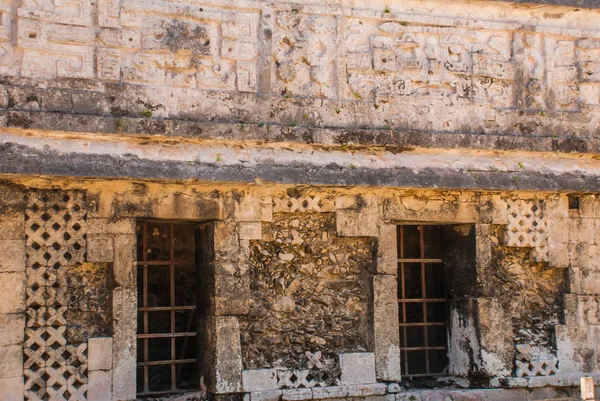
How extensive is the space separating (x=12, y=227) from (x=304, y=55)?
286 cm

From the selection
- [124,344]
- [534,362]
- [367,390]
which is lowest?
[367,390]

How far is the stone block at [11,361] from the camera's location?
6668 millimetres

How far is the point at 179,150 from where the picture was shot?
7.24 m

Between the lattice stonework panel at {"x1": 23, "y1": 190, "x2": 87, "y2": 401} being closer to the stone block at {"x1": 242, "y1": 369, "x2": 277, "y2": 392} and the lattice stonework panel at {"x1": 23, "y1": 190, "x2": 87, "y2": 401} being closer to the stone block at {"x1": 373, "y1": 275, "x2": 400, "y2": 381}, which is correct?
the stone block at {"x1": 242, "y1": 369, "x2": 277, "y2": 392}

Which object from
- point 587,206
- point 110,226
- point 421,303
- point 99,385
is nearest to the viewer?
point 99,385

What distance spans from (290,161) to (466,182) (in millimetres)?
1658

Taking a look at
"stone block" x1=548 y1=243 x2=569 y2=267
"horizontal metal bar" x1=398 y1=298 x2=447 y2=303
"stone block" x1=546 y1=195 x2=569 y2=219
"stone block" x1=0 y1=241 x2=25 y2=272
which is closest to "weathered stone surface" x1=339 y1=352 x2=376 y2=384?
"horizontal metal bar" x1=398 y1=298 x2=447 y2=303

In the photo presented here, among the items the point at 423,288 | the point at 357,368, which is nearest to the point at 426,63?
the point at 423,288

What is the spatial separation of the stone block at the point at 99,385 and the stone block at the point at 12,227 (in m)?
1.21

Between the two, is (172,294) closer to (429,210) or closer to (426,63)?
(429,210)

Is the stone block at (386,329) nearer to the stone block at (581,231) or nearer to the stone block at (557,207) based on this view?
the stone block at (557,207)

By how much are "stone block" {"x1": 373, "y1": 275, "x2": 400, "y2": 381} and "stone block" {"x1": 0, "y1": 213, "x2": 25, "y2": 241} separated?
9.93 feet

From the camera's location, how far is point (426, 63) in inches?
323

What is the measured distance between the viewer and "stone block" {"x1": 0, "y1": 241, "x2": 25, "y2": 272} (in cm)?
680
